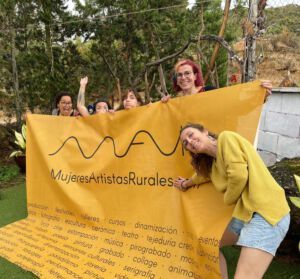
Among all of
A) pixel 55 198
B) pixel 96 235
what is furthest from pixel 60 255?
pixel 55 198

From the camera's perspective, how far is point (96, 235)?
3.86 metres

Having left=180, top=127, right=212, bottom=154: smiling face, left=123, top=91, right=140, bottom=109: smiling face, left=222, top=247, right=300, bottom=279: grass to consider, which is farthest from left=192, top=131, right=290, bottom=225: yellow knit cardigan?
left=123, top=91, right=140, bottom=109: smiling face

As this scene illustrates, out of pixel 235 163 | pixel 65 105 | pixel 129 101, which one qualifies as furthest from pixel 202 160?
pixel 65 105

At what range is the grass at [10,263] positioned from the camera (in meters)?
3.22

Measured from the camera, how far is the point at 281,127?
15.0 ft

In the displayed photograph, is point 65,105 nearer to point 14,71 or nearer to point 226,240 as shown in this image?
point 226,240

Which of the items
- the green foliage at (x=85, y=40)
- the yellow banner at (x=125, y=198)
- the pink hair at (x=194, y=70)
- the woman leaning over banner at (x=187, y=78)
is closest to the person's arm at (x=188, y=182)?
the yellow banner at (x=125, y=198)

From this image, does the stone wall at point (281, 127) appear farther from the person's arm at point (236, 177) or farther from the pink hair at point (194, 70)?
the person's arm at point (236, 177)

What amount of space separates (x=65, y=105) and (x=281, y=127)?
2614 millimetres

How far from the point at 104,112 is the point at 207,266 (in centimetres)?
203

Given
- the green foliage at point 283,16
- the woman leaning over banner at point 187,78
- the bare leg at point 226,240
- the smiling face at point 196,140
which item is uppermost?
the green foliage at point 283,16

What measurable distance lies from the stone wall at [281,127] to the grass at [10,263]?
142 cm

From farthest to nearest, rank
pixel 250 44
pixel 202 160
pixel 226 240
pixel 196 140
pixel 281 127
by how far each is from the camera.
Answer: pixel 281 127 < pixel 250 44 < pixel 226 240 < pixel 202 160 < pixel 196 140

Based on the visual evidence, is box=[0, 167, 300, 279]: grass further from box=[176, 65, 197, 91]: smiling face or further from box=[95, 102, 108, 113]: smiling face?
box=[95, 102, 108, 113]: smiling face
